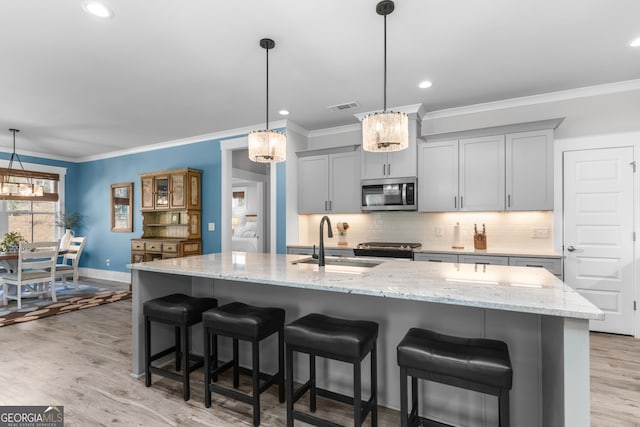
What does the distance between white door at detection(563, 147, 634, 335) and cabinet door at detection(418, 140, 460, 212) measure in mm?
1154

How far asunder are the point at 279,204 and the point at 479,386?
12.2 ft

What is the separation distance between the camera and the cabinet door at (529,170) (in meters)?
3.53

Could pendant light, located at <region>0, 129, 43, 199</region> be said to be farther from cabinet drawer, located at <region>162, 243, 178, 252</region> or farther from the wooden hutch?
cabinet drawer, located at <region>162, 243, 178, 252</region>

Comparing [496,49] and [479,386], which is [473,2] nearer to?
[496,49]

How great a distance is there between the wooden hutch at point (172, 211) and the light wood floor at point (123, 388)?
194 centimetres

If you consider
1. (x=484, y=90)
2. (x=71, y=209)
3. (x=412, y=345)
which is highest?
(x=484, y=90)

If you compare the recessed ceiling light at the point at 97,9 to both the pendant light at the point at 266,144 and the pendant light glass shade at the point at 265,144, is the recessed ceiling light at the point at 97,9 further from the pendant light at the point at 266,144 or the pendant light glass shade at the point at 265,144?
the pendant light glass shade at the point at 265,144

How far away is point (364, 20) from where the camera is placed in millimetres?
2350

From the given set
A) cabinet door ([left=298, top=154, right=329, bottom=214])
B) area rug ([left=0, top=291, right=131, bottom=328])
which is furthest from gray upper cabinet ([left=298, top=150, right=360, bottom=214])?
area rug ([left=0, top=291, right=131, bottom=328])

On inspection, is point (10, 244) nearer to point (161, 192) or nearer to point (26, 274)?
point (26, 274)

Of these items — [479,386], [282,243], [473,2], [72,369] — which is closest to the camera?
[479,386]

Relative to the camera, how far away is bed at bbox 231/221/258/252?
6463 millimetres

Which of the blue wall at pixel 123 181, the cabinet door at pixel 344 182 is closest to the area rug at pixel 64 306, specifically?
the blue wall at pixel 123 181

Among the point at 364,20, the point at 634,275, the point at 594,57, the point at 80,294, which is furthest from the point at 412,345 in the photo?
the point at 80,294
